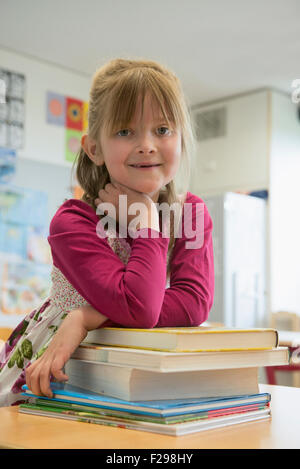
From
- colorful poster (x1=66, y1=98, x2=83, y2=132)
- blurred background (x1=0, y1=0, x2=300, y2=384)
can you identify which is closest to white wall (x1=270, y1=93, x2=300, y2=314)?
blurred background (x1=0, y1=0, x2=300, y2=384)

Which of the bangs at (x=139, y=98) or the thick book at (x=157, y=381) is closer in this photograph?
the thick book at (x=157, y=381)

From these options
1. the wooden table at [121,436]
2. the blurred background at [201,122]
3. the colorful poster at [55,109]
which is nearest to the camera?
the wooden table at [121,436]

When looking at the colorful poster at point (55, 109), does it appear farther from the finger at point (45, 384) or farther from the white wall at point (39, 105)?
the finger at point (45, 384)

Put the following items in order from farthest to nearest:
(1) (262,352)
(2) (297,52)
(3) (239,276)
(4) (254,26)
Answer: (3) (239,276)
(2) (297,52)
(4) (254,26)
(1) (262,352)

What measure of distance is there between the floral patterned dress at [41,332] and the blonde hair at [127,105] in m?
0.12

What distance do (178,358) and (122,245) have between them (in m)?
0.32

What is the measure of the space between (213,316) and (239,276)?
16.0 inches

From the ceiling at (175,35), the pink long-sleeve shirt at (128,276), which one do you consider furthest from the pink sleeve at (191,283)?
the ceiling at (175,35)

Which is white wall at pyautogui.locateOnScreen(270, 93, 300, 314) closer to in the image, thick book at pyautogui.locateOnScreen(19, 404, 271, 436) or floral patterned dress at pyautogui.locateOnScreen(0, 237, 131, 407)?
floral patterned dress at pyautogui.locateOnScreen(0, 237, 131, 407)

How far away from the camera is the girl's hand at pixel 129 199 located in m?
0.81

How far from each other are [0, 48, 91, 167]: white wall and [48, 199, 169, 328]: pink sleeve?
3.71 m

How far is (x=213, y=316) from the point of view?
489cm
